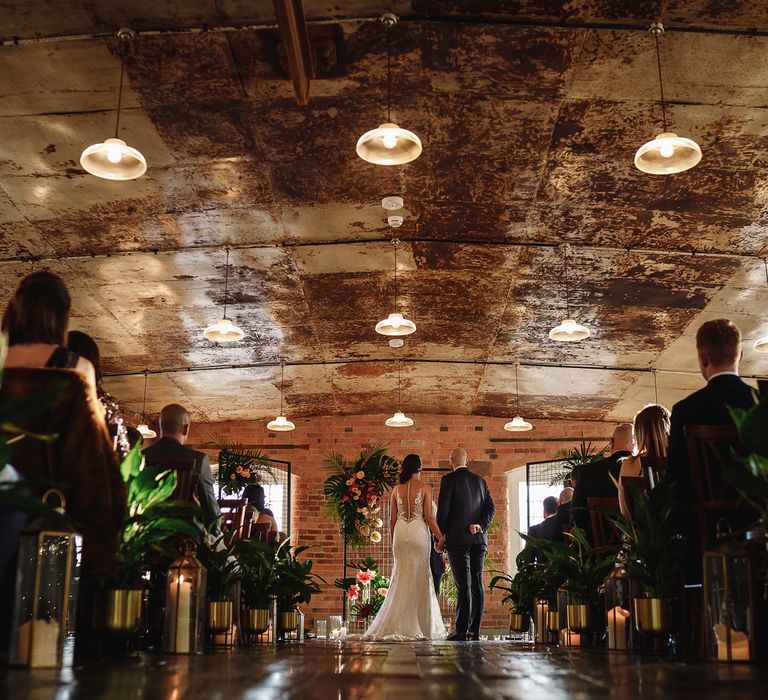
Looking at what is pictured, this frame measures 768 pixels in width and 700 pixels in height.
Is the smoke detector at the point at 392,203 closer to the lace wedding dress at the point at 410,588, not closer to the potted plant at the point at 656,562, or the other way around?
the lace wedding dress at the point at 410,588

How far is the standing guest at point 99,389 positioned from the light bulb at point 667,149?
10.9ft

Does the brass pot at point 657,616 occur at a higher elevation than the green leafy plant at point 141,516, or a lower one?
lower

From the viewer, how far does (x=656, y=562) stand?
10.3ft

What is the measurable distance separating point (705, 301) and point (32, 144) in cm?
655

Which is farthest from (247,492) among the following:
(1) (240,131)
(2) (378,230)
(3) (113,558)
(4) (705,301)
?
(3) (113,558)

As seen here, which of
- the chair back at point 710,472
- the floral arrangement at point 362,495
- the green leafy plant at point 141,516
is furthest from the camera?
the floral arrangement at point 362,495

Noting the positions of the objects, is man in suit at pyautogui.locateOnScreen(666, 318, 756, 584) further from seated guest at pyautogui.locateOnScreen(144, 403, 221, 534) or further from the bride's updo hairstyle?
the bride's updo hairstyle

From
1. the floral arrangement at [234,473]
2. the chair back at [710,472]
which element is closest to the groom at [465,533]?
the chair back at [710,472]

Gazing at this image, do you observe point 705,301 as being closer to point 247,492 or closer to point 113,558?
point 247,492

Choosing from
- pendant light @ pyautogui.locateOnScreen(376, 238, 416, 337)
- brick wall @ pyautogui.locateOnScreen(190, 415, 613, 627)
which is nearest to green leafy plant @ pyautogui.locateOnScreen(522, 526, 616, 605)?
pendant light @ pyautogui.locateOnScreen(376, 238, 416, 337)

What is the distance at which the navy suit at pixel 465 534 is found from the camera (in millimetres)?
7523

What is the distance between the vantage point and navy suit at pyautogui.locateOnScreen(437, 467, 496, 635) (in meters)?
7.52

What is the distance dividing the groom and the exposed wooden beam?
383 centimetres

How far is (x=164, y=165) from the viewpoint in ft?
21.2
